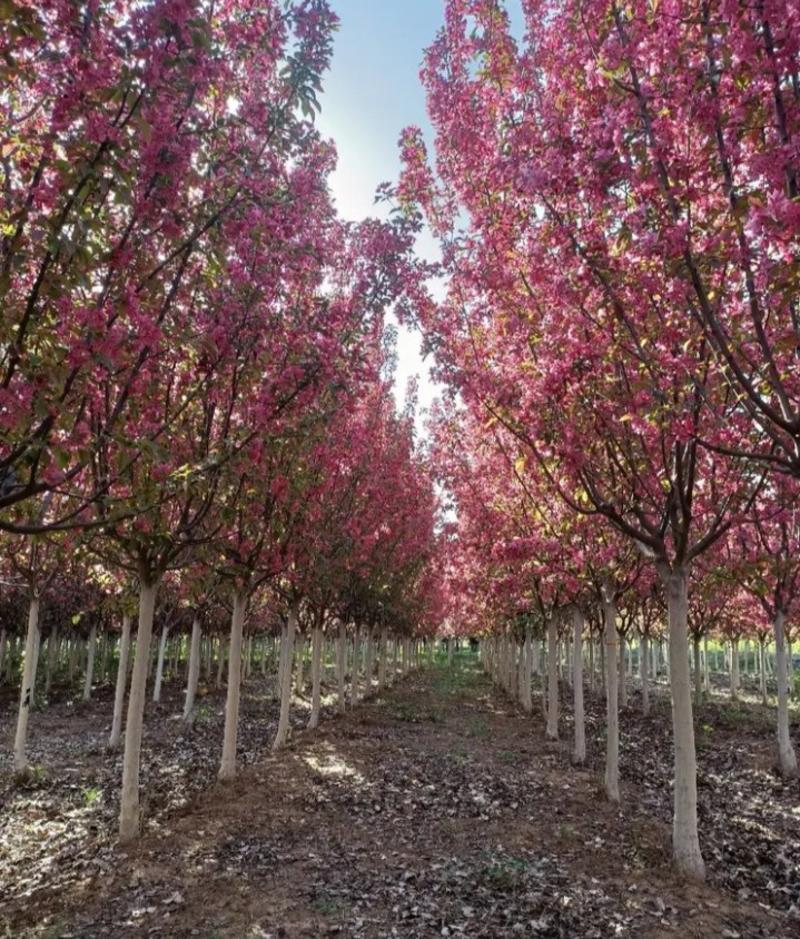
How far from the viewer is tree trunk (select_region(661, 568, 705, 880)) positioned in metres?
7.81

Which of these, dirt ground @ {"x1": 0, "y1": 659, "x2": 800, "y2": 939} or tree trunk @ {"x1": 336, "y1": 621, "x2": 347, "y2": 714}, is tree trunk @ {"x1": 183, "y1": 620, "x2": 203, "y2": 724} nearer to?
dirt ground @ {"x1": 0, "y1": 659, "x2": 800, "y2": 939}

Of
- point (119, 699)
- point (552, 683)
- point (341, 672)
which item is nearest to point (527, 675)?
point (341, 672)

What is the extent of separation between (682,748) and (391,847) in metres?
3.83

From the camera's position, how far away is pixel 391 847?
8914mm

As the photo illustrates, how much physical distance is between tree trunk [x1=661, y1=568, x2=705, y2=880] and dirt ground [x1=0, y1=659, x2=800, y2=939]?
0.34m

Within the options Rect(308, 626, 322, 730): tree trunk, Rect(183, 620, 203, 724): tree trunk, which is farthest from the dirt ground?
Rect(183, 620, 203, 724): tree trunk

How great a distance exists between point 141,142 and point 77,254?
1212 millimetres

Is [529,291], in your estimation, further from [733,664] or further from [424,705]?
[733,664]

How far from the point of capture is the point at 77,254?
156 inches

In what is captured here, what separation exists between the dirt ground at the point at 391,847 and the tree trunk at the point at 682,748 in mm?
341

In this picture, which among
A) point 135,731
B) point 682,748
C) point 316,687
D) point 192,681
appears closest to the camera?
point 682,748

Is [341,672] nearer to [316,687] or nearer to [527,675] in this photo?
[316,687]

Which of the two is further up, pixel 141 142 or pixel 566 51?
pixel 566 51

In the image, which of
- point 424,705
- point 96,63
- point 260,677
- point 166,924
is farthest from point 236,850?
point 260,677
